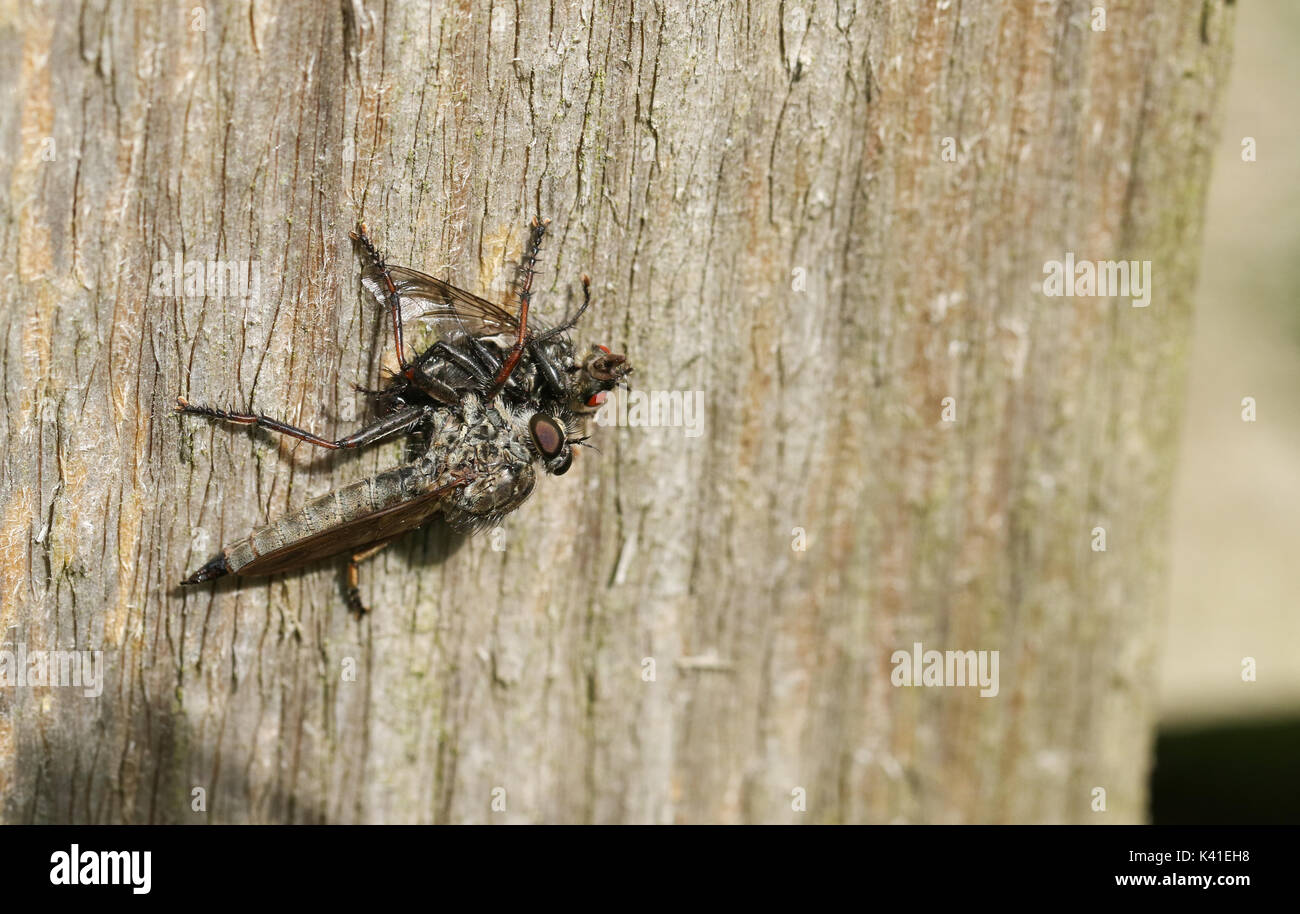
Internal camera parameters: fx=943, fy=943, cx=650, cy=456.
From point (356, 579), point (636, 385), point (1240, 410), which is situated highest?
point (1240, 410)

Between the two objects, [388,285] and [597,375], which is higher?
[388,285]

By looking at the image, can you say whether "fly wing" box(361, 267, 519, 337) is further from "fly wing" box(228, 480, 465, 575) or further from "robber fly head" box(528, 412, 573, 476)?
"fly wing" box(228, 480, 465, 575)

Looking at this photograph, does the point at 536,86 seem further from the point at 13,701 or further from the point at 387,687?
the point at 13,701
